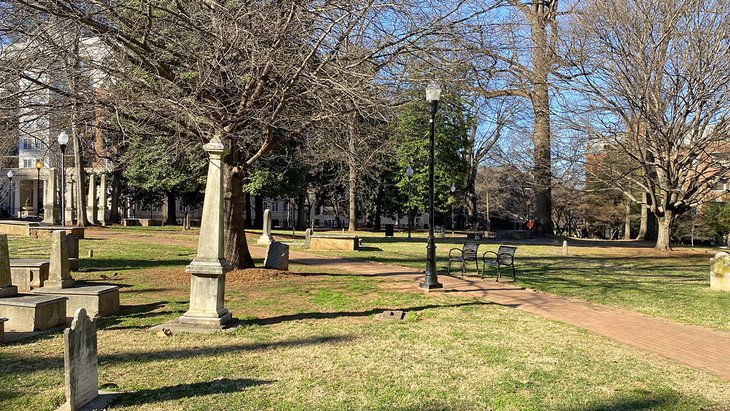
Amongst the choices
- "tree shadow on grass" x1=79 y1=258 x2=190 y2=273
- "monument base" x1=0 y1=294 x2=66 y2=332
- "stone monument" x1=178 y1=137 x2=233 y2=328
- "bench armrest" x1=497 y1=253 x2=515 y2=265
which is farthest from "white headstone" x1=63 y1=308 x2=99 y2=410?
"bench armrest" x1=497 y1=253 x2=515 y2=265

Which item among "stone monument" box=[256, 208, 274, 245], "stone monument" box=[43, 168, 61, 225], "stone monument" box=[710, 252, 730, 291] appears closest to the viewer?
"stone monument" box=[710, 252, 730, 291]

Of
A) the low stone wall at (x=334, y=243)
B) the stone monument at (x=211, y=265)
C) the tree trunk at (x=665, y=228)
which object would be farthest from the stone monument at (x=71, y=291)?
the tree trunk at (x=665, y=228)

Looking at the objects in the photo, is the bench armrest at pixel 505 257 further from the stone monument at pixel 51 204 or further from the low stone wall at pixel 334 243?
the stone monument at pixel 51 204

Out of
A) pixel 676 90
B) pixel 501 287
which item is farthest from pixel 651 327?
pixel 676 90

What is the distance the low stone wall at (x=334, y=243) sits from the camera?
23.2m

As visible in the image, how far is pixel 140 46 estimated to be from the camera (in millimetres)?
11016

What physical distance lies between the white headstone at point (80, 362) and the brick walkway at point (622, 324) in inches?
259

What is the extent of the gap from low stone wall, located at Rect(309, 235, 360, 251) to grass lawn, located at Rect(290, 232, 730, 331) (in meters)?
0.56

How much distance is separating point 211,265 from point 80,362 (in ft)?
11.3

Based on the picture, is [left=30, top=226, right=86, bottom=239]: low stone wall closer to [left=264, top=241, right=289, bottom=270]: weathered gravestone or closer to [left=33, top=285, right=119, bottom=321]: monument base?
[left=264, top=241, right=289, bottom=270]: weathered gravestone

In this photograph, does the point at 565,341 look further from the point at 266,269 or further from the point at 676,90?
the point at 676,90

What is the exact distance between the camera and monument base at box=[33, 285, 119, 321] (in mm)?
8680

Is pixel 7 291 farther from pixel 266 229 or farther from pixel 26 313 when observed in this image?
pixel 266 229

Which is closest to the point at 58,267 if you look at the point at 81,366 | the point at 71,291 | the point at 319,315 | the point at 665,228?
the point at 71,291
